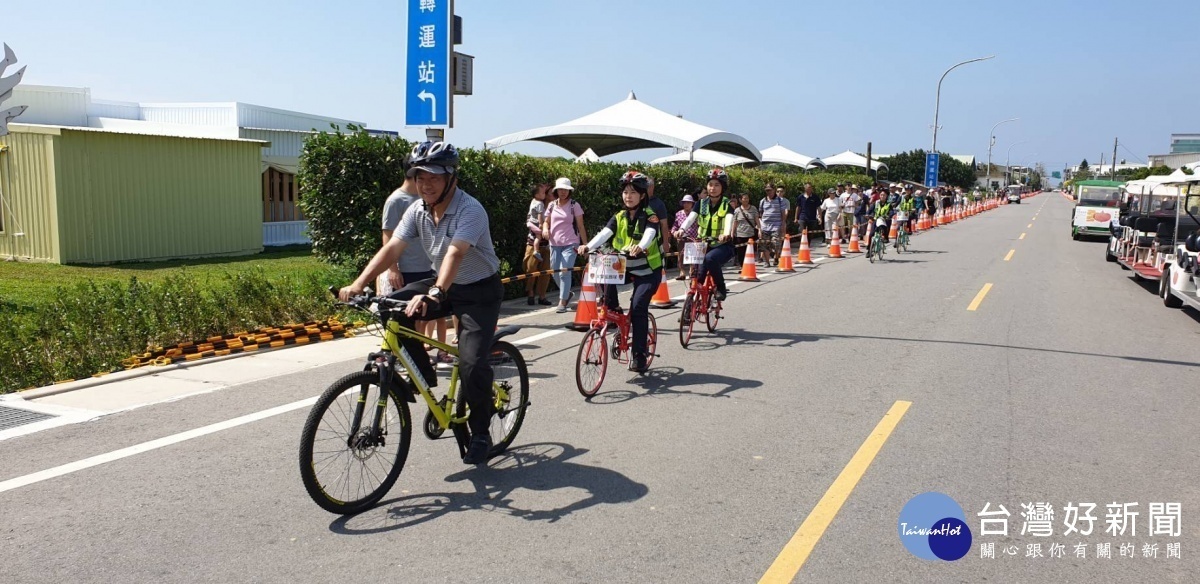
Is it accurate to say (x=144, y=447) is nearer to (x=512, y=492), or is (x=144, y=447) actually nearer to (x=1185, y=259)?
(x=512, y=492)

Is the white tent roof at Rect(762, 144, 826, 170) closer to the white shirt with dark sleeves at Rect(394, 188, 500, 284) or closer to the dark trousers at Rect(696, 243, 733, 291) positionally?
the dark trousers at Rect(696, 243, 733, 291)

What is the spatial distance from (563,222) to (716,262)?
2.63 metres

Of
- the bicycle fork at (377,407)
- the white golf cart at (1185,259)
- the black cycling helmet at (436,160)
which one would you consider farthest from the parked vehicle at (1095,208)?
the bicycle fork at (377,407)

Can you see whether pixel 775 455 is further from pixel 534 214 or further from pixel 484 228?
pixel 534 214

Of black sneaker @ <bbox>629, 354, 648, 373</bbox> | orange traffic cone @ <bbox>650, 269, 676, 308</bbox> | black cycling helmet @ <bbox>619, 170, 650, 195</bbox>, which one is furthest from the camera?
orange traffic cone @ <bbox>650, 269, 676, 308</bbox>

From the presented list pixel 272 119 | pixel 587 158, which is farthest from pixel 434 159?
pixel 272 119

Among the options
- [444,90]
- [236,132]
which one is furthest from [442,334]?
[236,132]

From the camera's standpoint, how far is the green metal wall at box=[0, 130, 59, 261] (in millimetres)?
17656

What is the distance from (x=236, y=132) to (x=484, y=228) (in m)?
21.6

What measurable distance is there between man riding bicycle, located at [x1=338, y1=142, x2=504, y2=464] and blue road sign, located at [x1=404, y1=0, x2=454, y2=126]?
600 cm

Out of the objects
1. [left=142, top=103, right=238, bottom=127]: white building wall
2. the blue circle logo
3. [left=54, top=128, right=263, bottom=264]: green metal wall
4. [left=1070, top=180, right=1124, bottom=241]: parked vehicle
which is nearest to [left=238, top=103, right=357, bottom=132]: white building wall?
[left=142, top=103, right=238, bottom=127]: white building wall

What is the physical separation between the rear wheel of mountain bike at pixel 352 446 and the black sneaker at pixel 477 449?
1.53ft

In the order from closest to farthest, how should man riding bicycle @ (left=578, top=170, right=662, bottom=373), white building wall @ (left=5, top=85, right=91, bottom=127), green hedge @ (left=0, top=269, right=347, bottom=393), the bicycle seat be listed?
the bicycle seat
man riding bicycle @ (left=578, top=170, right=662, bottom=373)
green hedge @ (left=0, top=269, right=347, bottom=393)
white building wall @ (left=5, top=85, right=91, bottom=127)

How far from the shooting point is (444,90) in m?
10.7
